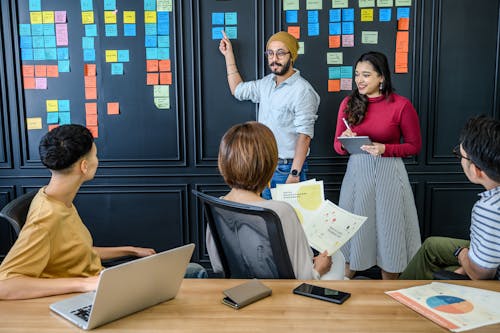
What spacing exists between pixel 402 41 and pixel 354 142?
1.07 m

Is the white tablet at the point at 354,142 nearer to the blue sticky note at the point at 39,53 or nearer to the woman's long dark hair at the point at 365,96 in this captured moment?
the woman's long dark hair at the point at 365,96

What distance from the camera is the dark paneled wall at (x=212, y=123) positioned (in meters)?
3.29

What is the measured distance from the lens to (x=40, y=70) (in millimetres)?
3391

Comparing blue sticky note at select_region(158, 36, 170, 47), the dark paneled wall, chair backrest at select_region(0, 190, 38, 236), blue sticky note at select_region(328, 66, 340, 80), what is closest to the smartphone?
chair backrest at select_region(0, 190, 38, 236)

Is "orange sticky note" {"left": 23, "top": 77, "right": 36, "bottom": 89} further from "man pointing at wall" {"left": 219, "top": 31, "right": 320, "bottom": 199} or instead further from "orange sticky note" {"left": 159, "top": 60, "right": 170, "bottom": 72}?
"man pointing at wall" {"left": 219, "top": 31, "right": 320, "bottom": 199}

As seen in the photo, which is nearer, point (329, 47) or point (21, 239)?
point (21, 239)

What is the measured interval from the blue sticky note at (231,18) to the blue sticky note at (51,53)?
1.30m

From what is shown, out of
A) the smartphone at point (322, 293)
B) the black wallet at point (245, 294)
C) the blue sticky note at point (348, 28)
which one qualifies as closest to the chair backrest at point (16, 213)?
the black wallet at point (245, 294)

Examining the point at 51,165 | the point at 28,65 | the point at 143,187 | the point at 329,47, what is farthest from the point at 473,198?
the point at 28,65

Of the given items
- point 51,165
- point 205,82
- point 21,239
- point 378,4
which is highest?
point 378,4

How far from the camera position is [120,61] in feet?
11.1

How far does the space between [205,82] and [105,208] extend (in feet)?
4.10

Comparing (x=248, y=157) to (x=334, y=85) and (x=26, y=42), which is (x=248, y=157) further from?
(x=26, y=42)

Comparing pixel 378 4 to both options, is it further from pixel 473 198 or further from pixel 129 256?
pixel 129 256
